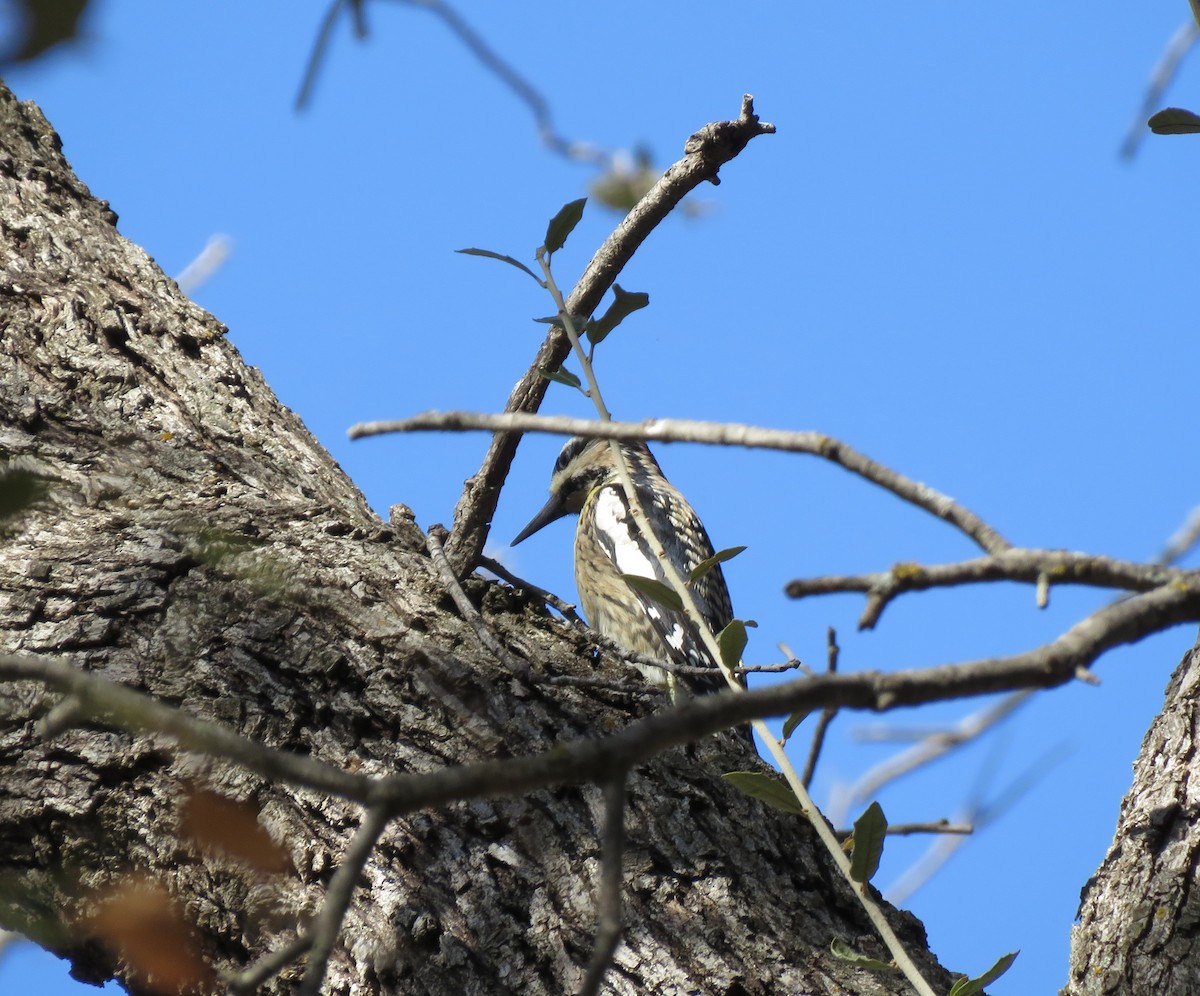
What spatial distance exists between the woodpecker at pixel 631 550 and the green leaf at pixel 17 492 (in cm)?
292

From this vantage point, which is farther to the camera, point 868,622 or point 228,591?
point 228,591

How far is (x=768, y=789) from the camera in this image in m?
1.99

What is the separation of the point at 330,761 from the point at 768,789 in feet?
2.41

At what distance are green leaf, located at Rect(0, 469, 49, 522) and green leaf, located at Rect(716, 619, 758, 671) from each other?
54.8 inches

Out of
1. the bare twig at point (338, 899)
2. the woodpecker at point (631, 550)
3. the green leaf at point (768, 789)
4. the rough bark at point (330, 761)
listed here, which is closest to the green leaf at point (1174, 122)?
the green leaf at point (768, 789)

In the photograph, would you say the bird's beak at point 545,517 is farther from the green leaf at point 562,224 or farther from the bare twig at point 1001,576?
the bare twig at point 1001,576

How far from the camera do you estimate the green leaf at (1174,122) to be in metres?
1.90

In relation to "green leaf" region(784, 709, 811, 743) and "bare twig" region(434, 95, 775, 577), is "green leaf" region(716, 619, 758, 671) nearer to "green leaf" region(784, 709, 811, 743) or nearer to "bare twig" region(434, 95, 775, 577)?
"green leaf" region(784, 709, 811, 743)

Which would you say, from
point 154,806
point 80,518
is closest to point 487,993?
point 154,806

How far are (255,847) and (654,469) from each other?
15.0 ft

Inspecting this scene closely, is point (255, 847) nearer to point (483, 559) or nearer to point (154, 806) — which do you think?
point (154, 806)

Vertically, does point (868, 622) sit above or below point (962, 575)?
below

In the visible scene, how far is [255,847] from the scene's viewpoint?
6.73ft

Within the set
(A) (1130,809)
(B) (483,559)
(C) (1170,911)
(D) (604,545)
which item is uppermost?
(D) (604,545)
